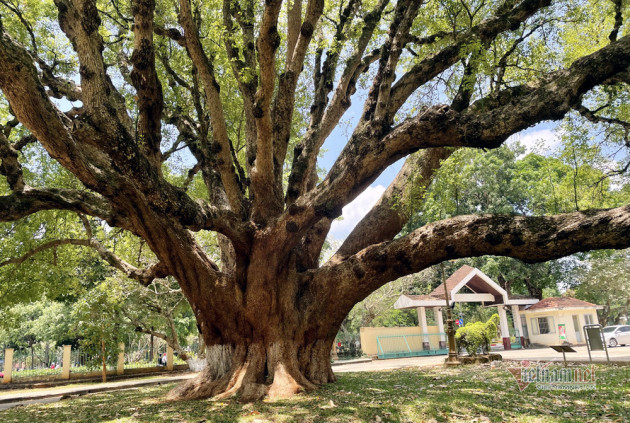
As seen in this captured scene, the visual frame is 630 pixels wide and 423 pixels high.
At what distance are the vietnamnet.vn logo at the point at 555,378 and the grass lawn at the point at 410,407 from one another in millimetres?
177

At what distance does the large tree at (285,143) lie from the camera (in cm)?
599

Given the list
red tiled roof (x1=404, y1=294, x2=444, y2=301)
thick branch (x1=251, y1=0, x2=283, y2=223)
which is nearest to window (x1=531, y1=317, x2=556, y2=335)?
red tiled roof (x1=404, y1=294, x2=444, y2=301)

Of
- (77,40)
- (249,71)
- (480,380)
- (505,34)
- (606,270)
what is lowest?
(480,380)

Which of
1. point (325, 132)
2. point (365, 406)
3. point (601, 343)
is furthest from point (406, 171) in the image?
point (601, 343)

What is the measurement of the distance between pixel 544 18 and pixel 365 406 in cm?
881

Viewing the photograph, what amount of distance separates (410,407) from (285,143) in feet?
19.8

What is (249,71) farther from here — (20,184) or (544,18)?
(544,18)

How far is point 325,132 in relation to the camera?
10180 mm

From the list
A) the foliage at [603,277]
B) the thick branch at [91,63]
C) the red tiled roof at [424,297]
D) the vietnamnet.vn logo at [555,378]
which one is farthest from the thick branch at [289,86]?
the foliage at [603,277]

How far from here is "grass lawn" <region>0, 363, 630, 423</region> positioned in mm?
4996

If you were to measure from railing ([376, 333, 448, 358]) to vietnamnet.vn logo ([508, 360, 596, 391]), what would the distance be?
16.4 m

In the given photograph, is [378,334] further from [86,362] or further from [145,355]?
[145,355]

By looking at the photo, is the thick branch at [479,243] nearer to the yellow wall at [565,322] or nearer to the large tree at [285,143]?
the large tree at [285,143]

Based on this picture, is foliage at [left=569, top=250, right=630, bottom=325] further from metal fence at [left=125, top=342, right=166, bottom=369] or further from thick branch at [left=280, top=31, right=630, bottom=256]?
metal fence at [left=125, top=342, right=166, bottom=369]
